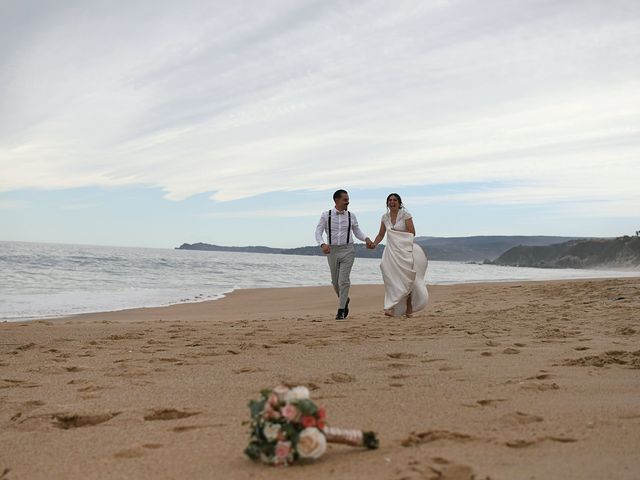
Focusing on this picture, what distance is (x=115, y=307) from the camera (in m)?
13.2

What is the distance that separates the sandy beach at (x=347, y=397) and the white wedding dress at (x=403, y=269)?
1.60m

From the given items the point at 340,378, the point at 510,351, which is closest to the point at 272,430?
the point at 340,378

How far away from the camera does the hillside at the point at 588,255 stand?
59000mm

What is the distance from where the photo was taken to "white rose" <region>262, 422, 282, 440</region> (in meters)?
2.48

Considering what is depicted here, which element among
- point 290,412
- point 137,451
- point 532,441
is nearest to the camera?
point 290,412

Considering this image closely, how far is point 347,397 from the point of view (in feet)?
12.3

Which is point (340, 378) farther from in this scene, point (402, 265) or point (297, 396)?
point (402, 265)

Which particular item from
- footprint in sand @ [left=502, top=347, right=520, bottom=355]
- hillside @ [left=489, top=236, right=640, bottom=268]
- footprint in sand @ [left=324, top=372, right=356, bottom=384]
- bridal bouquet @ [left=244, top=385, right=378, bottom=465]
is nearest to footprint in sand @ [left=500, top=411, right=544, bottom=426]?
bridal bouquet @ [left=244, top=385, right=378, bottom=465]

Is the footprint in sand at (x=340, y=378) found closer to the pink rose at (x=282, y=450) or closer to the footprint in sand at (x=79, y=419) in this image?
the footprint in sand at (x=79, y=419)

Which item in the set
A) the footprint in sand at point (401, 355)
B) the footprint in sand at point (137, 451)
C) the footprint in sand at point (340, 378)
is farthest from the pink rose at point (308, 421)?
the footprint in sand at point (401, 355)

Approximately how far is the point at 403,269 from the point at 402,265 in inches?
2.3

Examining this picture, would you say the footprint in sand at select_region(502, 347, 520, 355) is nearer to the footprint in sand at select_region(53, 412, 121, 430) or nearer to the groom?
the footprint in sand at select_region(53, 412, 121, 430)

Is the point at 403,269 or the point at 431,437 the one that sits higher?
the point at 403,269

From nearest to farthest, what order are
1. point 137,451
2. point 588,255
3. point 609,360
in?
point 137,451, point 609,360, point 588,255
